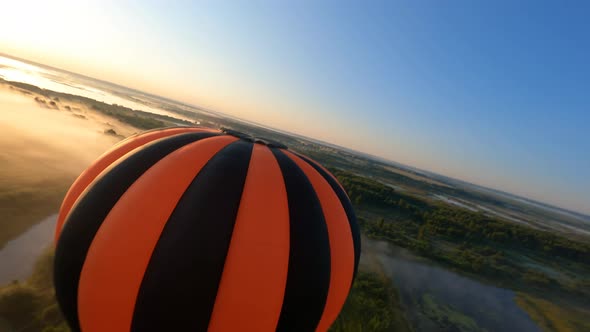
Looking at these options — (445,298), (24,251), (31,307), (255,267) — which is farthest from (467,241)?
(24,251)

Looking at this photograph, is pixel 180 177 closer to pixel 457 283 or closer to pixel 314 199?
pixel 314 199

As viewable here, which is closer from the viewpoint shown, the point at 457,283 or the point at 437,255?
the point at 457,283

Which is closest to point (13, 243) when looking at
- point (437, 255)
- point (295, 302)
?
point (295, 302)

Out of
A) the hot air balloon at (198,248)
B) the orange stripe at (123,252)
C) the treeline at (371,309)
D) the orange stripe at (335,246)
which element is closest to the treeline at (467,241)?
the treeline at (371,309)

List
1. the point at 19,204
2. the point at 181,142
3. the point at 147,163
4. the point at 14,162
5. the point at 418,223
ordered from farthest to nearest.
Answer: the point at 418,223 → the point at 14,162 → the point at 19,204 → the point at 181,142 → the point at 147,163

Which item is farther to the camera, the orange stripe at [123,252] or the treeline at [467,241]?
the treeline at [467,241]

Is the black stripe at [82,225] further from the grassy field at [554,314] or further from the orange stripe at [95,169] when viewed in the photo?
the grassy field at [554,314]
